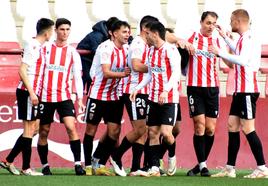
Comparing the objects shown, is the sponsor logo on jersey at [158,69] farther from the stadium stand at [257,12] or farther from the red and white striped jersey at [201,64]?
the stadium stand at [257,12]

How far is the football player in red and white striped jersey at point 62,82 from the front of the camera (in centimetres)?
1894

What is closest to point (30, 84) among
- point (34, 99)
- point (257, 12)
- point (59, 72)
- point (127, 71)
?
point (34, 99)

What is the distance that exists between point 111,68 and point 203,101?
1.17 meters

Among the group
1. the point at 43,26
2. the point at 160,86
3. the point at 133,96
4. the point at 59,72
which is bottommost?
the point at 133,96

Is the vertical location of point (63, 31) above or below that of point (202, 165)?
above

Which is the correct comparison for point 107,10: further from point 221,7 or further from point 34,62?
point 34,62

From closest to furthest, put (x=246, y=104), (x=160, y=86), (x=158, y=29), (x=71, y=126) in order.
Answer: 1. (x=158, y=29)
2. (x=160, y=86)
3. (x=246, y=104)
4. (x=71, y=126)

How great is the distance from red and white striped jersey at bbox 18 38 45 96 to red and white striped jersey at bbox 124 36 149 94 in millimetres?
1030

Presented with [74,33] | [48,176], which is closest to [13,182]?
[48,176]

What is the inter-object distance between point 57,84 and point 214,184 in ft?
7.92

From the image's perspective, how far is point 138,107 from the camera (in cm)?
1900

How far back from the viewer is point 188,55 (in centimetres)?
1923

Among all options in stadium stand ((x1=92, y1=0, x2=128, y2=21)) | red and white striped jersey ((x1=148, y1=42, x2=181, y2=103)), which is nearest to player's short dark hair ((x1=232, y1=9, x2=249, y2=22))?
red and white striped jersey ((x1=148, y1=42, x2=181, y2=103))

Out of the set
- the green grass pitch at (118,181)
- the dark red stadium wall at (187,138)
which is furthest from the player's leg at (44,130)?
the dark red stadium wall at (187,138)
